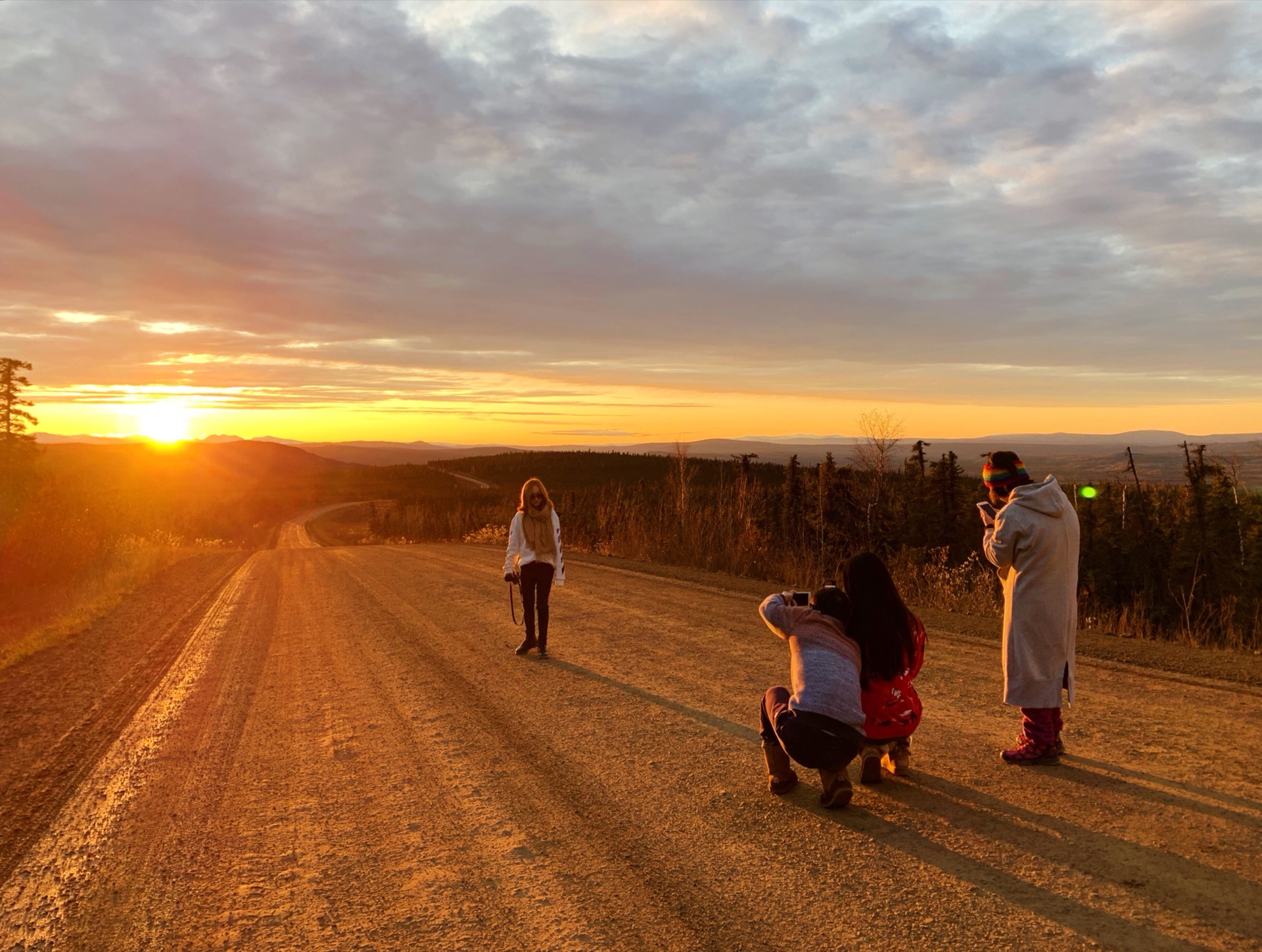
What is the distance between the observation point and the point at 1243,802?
4.68 m

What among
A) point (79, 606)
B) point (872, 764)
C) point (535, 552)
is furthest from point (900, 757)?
point (79, 606)

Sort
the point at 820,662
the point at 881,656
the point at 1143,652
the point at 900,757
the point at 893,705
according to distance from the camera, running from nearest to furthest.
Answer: the point at 820,662 < the point at 881,656 < the point at 893,705 < the point at 900,757 < the point at 1143,652

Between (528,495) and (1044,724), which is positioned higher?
A: (528,495)

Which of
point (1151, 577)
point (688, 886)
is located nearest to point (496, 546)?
point (688, 886)

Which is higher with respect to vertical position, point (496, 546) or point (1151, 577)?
point (496, 546)

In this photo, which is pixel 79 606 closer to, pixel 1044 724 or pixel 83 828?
pixel 83 828

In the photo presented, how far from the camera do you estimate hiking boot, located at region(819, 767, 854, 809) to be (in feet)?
15.7

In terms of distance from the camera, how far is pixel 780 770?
16.8 ft

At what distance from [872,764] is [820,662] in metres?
0.84

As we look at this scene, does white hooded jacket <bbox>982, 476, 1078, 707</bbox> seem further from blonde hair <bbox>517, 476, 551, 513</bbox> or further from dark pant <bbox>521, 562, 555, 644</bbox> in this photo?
blonde hair <bbox>517, 476, 551, 513</bbox>

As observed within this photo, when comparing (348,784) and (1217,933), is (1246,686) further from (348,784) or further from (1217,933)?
(348,784)

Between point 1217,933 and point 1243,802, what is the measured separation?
1.67m

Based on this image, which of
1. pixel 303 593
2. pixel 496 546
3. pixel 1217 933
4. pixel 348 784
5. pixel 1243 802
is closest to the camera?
pixel 1217 933

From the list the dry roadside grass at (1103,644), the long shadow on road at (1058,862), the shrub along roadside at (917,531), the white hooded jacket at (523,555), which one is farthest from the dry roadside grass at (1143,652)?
the white hooded jacket at (523,555)
